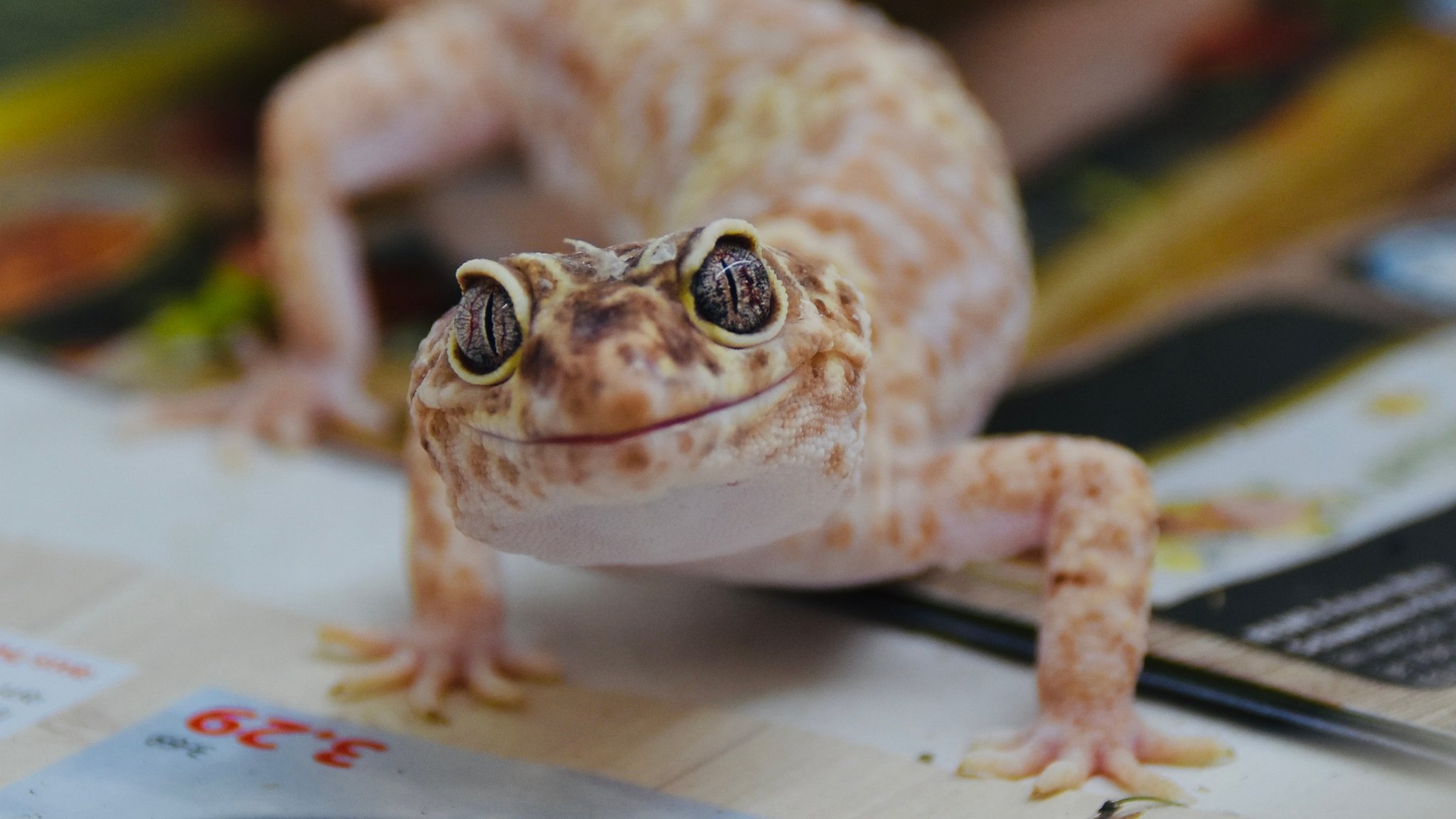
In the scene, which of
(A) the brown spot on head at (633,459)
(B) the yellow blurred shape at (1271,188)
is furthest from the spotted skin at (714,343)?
(B) the yellow blurred shape at (1271,188)

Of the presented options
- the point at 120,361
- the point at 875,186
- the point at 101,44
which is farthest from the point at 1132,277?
the point at 101,44

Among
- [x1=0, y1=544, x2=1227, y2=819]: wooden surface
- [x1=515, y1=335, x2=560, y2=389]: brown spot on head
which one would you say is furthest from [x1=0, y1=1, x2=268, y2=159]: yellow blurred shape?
[x1=515, y1=335, x2=560, y2=389]: brown spot on head

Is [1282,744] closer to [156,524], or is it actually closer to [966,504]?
[966,504]

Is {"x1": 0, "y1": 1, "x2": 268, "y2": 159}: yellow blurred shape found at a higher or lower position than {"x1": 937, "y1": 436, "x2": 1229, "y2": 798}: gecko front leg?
higher

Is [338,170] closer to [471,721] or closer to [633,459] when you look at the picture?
[471,721]

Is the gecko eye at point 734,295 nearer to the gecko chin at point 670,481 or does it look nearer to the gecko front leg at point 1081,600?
the gecko chin at point 670,481

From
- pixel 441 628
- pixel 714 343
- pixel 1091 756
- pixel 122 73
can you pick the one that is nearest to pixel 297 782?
pixel 441 628

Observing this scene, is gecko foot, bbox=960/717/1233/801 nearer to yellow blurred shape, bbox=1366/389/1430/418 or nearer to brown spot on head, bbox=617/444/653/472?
brown spot on head, bbox=617/444/653/472

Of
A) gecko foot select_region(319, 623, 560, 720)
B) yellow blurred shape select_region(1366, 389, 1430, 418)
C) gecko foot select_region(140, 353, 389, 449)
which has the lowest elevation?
gecko foot select_region(319, 623, 560, 720)
